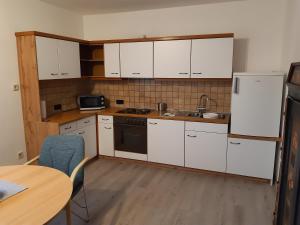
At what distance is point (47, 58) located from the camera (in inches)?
130

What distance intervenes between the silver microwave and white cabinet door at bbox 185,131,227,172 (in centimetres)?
170

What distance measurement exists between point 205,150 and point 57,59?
8.40 feet

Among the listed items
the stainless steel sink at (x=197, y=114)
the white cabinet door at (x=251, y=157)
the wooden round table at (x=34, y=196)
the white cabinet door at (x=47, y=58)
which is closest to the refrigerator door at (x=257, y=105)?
the white cabinet door at (x=251, y=157)

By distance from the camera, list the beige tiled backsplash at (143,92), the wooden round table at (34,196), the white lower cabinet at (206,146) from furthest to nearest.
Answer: the beige tiled backsplash at (143,92) < the white lower cabinet at (206,146) < the wooden round table at (34,196)

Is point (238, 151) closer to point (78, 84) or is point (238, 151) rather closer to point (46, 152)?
point (46, 152)

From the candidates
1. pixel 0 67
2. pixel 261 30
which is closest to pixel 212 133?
pixel 261 30

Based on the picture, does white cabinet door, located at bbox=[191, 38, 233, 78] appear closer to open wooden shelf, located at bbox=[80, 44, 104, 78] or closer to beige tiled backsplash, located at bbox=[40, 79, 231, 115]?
beige tiled backsplash, located at bbox=[40, 79, 231, 115]

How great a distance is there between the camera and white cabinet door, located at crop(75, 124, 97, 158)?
12.7 ft

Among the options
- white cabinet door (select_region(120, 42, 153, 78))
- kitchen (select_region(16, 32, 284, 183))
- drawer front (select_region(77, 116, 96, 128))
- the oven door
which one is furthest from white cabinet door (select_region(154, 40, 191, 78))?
drawer front (select_region(77, 116, 96, 128))

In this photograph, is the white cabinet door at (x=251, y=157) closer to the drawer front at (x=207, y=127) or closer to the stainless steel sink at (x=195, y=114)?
the drawer front at (x=207, y=127)

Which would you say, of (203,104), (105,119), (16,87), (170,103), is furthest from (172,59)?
(16,87)

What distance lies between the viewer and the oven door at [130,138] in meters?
3.88

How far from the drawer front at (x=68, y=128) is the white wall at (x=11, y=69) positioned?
2.02 ft

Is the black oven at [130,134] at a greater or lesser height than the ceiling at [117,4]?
lesser
